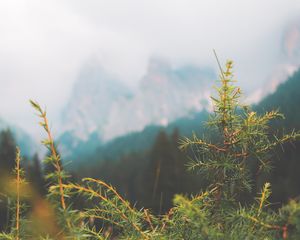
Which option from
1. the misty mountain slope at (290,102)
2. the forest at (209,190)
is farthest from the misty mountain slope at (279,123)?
the forest at (209,190)

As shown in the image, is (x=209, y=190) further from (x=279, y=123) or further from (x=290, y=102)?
(x=290, y=102)

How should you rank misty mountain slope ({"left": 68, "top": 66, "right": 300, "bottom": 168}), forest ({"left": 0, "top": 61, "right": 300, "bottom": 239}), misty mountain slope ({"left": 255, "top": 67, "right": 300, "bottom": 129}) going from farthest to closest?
misty mountain slope ({"left": 68, "top": 66, "right": 300, "bottom": 168}) < misty mountain slope ({"left": 255, "top": 67, "right": 300, "bottom": 129}) < forest ({"left": 0, "top": 61, "right": 300, "bottom": 239})

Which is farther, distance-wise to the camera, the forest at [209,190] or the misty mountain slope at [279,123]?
the misty mountain slope at [279,123]

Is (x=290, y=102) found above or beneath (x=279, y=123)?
above

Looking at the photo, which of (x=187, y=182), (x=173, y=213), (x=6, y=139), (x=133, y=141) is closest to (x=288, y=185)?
(x=187, y=182)

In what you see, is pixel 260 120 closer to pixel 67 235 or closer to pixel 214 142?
pixel 214 142

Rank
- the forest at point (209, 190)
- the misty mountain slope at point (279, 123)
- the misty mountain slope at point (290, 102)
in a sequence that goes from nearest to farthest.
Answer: the forest at point (209, 190), the misty mountain slope at point (290, 102), the misty mountain slope at point (279, 123)

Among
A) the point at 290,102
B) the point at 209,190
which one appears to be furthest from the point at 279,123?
the point at 209,190

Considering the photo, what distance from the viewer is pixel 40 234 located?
4.45 feet

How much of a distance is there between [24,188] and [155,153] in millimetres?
46424

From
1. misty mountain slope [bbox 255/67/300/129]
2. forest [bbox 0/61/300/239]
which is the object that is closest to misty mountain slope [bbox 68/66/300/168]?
misty mountain slope [bbox 255/67/300/129]

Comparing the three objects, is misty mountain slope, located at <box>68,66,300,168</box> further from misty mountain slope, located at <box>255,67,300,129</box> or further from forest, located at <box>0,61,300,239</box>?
forest, located at <box>0,61,300,239</box>

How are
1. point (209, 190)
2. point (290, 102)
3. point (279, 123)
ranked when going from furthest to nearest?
point (290, 102) < point (279, 123) < point (209, 190)

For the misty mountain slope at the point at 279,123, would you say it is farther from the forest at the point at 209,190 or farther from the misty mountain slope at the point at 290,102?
the forest at the point at 209,190
